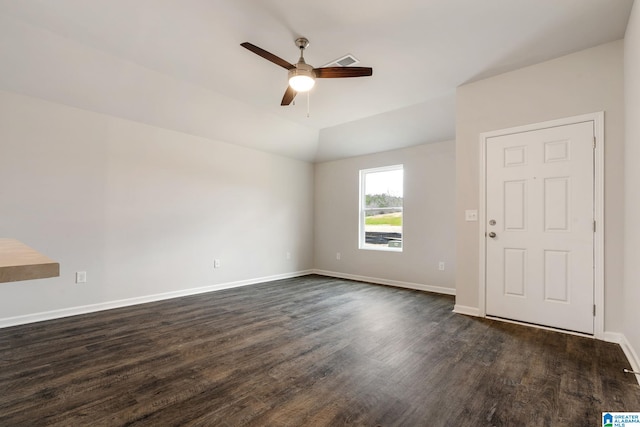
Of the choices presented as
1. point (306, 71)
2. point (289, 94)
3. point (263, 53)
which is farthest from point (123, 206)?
point (306, 71)

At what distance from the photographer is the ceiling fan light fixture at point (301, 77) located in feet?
8.62

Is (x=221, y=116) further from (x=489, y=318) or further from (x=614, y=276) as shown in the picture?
(x=614, y=276)

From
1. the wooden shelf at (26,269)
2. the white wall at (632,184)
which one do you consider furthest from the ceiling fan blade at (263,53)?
the white wall at (632,184)

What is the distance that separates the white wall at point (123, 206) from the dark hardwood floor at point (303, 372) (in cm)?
63

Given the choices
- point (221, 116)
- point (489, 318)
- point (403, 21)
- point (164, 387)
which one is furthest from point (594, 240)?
point (221, 116)

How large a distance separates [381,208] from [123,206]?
4043 millimetres

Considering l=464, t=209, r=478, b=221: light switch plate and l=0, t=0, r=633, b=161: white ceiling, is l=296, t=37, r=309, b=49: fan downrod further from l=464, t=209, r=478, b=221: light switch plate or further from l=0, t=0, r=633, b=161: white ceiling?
l=464, t=209, r=478, b=221: light switch plate

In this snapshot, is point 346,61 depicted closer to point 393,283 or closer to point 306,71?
point 306,71

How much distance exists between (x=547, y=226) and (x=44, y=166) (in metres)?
5.38

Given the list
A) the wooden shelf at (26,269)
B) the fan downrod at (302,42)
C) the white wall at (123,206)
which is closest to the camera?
the wooden shelf at (26,269)

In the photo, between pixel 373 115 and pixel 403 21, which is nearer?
pixel 403 21

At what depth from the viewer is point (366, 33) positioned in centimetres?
269

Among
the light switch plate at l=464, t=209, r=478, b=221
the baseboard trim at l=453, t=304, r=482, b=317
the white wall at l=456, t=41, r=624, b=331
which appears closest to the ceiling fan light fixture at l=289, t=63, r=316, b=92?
the white wall at l=456, t=41, r=624, b=331

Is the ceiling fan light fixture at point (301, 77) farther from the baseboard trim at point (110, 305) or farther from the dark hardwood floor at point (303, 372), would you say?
the baseboard trim at point (110, 305)
